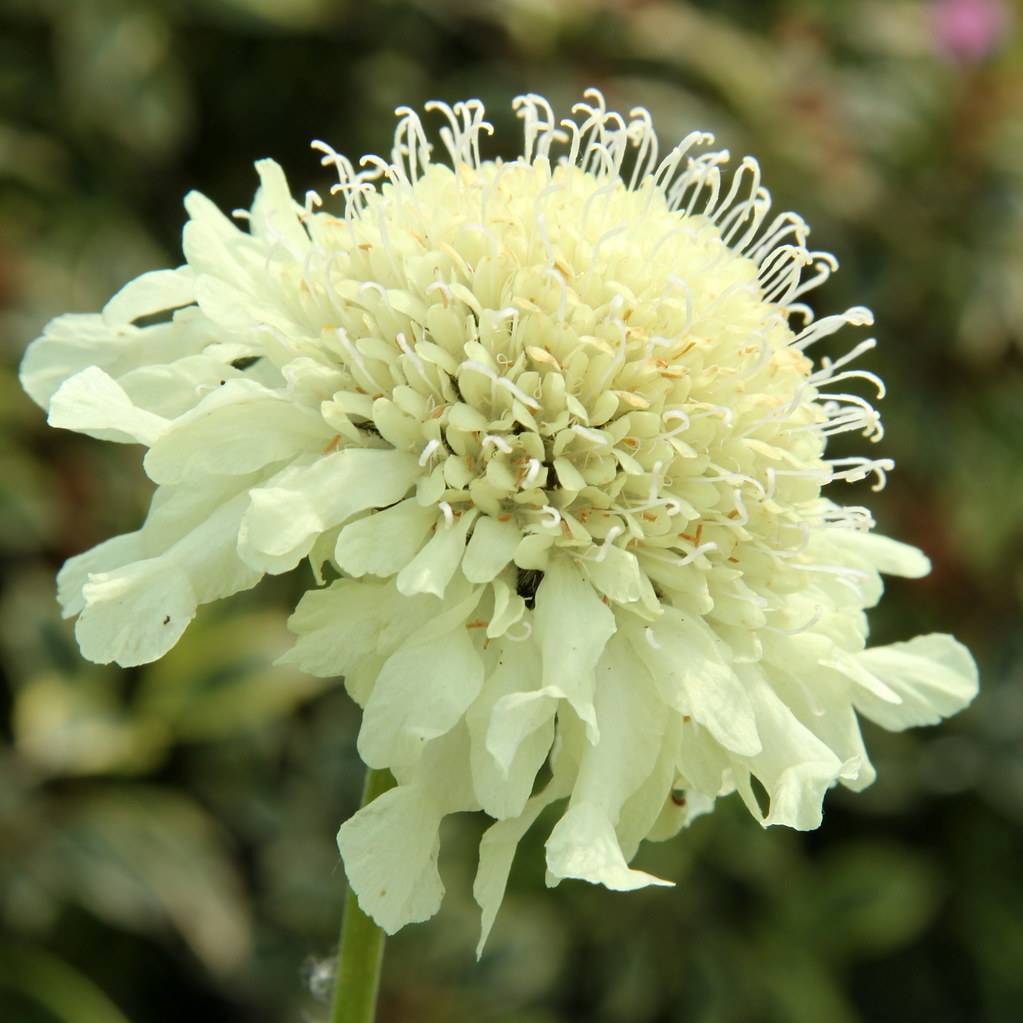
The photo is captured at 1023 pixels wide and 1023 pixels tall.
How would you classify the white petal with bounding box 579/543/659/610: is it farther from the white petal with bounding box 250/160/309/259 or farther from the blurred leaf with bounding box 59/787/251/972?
the blurred leaf with bounding box 59/787/251/972

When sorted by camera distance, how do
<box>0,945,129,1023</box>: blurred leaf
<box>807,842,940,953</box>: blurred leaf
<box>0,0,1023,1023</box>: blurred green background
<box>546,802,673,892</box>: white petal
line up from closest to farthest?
1. <box>546,802,673,892</box>: white petal
2. <box>0,945,129,1023</box>: blurred leaf
3. <box>0,0,1023,1023</box>: blurred green background
4. <box>807,842,940,953</box>: blurred leaf

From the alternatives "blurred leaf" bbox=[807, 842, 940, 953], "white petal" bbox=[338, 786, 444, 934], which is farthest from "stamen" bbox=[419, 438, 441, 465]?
"blurred leaf" bbox=[807, 842, 940, 953]

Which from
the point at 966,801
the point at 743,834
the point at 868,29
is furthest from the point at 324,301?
the point at 868,29

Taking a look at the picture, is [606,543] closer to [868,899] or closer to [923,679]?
[923,679]

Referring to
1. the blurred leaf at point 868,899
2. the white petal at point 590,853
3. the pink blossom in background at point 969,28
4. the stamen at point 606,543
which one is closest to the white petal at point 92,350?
the stamen at point 606,543

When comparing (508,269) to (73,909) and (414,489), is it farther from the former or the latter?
(73,909)

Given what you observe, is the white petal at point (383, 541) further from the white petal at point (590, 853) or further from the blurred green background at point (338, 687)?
the blurred green background at point (338, 687)
